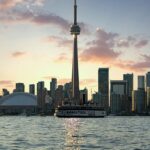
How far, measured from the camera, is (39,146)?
81.1 meters

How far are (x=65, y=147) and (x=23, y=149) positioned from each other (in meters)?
7.83

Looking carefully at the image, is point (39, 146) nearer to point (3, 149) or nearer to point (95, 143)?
point (3, 149)

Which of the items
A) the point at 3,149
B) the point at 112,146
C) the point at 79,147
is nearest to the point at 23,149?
the point at 3,149

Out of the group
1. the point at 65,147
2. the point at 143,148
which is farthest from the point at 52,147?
the point at 143,148

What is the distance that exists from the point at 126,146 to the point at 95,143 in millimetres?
7764

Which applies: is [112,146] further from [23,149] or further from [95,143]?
[23,149]

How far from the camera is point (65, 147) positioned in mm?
81000

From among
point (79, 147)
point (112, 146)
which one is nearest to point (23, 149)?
point (79, 147)

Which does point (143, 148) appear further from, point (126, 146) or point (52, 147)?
point (52, 147)

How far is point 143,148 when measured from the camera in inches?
3113

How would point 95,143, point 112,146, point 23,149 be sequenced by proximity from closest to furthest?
point 23,149
point 112,146
point 95,143

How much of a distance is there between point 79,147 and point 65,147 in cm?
232

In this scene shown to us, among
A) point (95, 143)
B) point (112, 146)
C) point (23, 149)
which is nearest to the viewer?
point (23, 149)

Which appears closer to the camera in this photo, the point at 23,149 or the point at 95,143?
the point at 23,149
